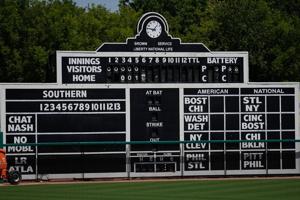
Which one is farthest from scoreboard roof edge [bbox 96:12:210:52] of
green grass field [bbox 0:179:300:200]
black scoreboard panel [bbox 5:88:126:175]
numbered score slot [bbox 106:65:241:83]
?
green grass field [bbox 0:179:300:200]

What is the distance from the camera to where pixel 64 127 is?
2973 centimetres

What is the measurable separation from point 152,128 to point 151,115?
1.44ft

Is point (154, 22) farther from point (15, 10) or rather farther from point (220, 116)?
point (15, 10)

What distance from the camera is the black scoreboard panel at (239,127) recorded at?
30.7 m

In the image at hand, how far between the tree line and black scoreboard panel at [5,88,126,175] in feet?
62.4

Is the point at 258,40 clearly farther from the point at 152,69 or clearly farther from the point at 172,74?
the point at 152,69

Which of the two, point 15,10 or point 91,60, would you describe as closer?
point 91,60

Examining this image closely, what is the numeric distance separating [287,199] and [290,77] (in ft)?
107

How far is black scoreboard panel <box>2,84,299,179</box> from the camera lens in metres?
29.5

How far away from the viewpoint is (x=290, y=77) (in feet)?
181

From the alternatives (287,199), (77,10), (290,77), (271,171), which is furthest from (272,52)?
(287,199)

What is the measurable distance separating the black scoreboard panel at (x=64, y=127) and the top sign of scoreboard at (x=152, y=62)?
23.6 inches

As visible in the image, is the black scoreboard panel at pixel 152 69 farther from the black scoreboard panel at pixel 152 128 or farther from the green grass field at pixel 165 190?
the green grass field at pixel 165 190

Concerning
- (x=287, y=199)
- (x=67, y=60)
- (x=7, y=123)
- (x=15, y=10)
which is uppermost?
(x=15, y=10)
